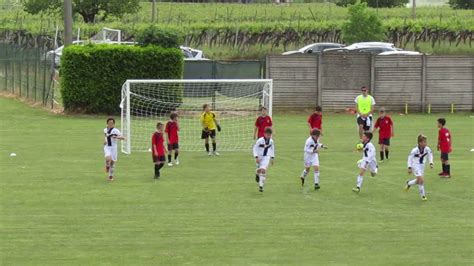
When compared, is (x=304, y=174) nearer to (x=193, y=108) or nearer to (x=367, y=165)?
(x=367, y=165)

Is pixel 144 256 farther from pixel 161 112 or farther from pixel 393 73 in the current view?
pixel 393 73

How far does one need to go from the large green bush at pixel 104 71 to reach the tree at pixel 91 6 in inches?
1403

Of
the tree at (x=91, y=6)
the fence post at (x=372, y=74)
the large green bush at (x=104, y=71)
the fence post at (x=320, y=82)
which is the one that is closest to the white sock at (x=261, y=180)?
the large green bush at (x=104, y=71)

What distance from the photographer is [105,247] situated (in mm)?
19922

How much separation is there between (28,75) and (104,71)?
6942 mm

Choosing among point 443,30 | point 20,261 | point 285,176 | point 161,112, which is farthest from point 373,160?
point 443,30

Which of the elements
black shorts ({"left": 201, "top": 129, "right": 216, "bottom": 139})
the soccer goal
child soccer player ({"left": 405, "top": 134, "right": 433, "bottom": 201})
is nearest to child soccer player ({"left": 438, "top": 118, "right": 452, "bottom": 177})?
child soccer player ({"left": 405, "top": 134, "right": 433, "bottom": 201})

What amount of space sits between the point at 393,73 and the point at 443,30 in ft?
111

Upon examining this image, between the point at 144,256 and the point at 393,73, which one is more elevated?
the point at 393,73

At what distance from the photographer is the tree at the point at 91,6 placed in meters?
80.9

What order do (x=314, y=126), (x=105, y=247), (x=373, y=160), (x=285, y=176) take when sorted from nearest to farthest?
1. (x=105, y=247)
2. (x=373, y=160)
3. (x=285, y=176)
4. (x=314, y=126)

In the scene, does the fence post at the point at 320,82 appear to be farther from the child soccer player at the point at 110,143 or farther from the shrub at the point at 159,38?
the child soccer player at the point at 110,143

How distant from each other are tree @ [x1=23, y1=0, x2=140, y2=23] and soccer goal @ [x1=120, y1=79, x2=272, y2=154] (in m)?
34.3

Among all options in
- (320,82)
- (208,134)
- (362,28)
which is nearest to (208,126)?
(208,134)
